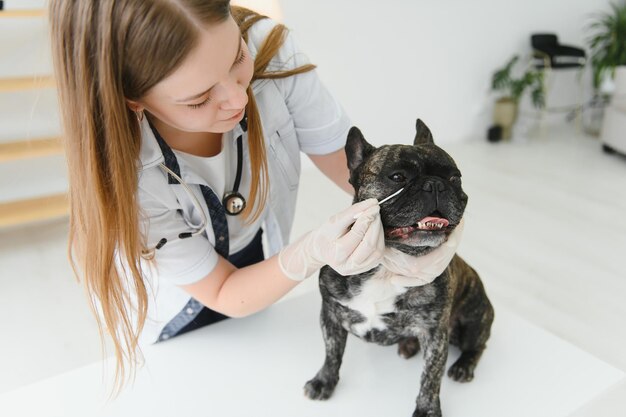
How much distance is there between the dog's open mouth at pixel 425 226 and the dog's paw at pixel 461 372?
378mm

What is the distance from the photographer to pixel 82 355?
239 cm

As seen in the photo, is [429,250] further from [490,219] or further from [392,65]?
[392,65]

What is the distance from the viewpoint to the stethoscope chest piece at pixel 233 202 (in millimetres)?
1377

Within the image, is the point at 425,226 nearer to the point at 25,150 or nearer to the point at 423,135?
the point at 423,135

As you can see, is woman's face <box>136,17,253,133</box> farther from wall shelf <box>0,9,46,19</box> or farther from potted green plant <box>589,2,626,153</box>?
potted green plant <box>589,2,626,153</box>

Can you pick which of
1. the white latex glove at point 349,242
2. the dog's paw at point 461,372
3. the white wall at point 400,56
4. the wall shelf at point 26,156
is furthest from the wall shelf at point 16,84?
the dog's paw at point 461,372

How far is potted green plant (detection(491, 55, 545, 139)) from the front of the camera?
4832 millimetres

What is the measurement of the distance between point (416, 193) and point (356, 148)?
19 cm

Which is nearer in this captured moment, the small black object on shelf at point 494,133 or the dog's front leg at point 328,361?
the dog's front leg at point 328,361

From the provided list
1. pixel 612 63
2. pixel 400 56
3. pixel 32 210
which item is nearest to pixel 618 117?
pixel 612 63

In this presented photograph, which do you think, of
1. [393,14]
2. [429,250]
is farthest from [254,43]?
[393,14]

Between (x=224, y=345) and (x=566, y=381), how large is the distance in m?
0.74

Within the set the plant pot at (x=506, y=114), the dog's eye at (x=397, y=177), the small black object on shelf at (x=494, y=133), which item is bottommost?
the small black object on shelf at (x=494, y=133)

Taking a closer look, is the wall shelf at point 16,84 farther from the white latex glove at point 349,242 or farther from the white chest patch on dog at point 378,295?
the white chest patch on dog at point 378,295
